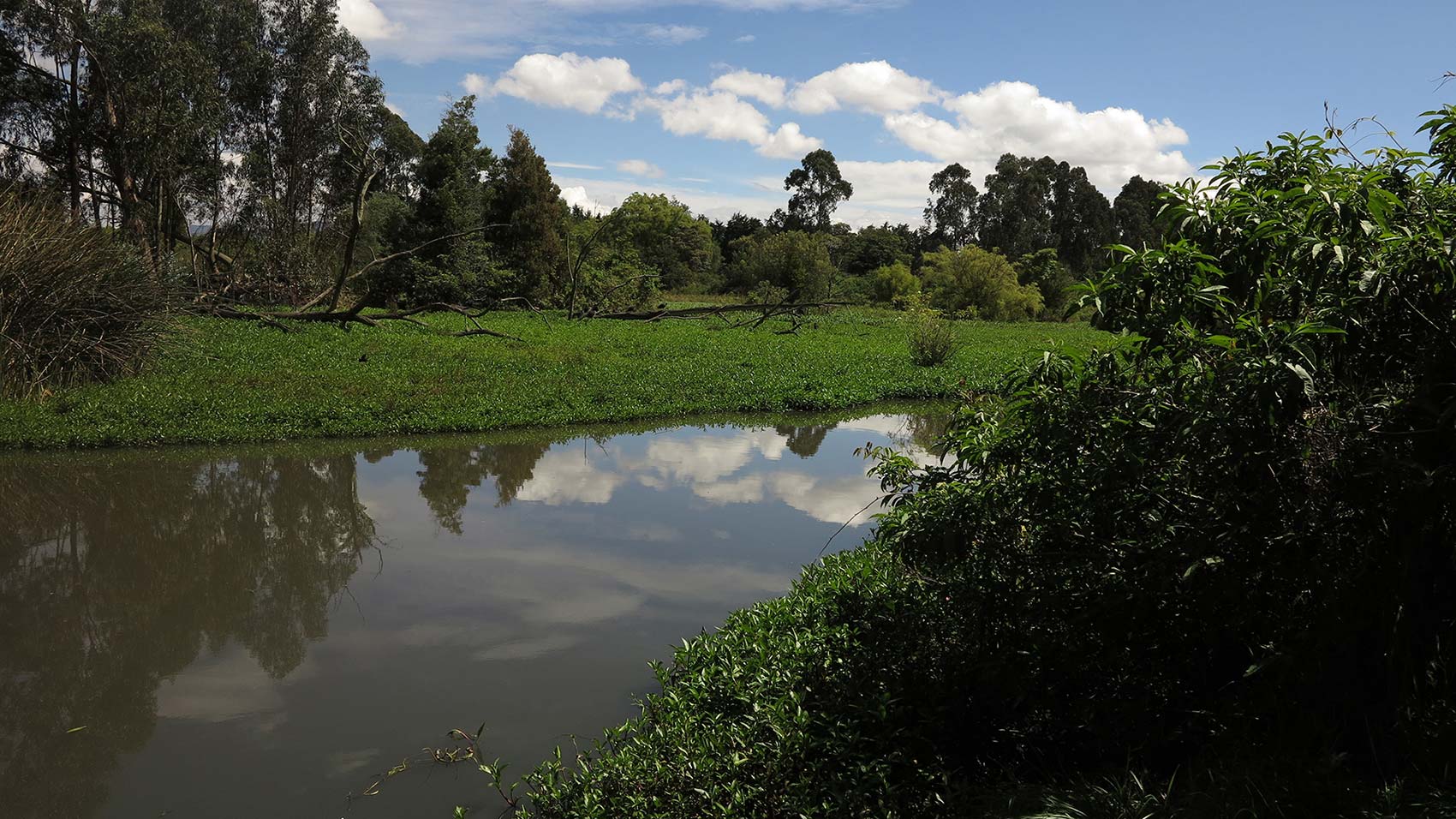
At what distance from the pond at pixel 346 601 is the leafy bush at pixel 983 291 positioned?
29551mm

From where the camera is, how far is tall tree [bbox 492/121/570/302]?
109ft

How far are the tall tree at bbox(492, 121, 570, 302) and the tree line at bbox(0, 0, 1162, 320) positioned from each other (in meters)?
0.07

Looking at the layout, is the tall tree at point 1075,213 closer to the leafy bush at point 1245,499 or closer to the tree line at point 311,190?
the tree line at point 311,190

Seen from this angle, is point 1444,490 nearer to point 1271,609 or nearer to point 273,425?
point 1271,609

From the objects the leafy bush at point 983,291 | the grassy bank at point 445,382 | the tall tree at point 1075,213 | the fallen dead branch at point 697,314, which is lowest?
the grassy bank at point 445,382

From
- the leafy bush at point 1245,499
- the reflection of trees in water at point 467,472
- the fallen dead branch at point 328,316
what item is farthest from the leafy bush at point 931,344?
the leafy bush at point 1245,499

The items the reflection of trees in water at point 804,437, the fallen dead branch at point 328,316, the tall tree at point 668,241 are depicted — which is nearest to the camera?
the reflection of trees in water at point 804,437

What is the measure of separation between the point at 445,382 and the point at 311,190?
898 inches

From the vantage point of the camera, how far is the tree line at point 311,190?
2231cm

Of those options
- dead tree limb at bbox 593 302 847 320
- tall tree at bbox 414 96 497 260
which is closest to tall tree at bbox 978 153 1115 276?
dead tree limb at bbox 593 302 847 320

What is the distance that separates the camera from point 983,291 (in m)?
39.4

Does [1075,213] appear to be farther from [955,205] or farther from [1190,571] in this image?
[1190,571]

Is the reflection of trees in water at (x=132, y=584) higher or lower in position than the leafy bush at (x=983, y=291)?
lower

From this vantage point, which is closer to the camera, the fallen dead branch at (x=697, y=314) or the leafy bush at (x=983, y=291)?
the fallen dead branch at (x=697, y=314)
